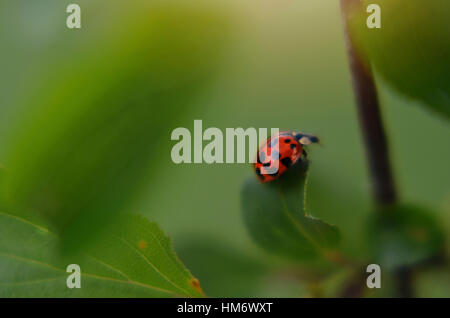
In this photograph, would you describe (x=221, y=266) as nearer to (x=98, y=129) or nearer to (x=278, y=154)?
(x=278, y=154)

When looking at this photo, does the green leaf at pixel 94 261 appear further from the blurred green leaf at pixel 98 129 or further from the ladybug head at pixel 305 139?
the ladybug head at pixel 305 139

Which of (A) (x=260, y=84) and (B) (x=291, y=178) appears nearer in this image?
(B) (x=291, y=178)

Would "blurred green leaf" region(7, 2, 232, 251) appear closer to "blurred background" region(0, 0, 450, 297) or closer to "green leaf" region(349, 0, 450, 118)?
"blurred background" region(0, 0, 450, 297)

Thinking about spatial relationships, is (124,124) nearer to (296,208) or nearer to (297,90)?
(296,208)

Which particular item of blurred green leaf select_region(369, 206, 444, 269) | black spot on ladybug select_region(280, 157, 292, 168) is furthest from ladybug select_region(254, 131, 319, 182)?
blurred green leaf select_region(369, 206, 444, 269)
